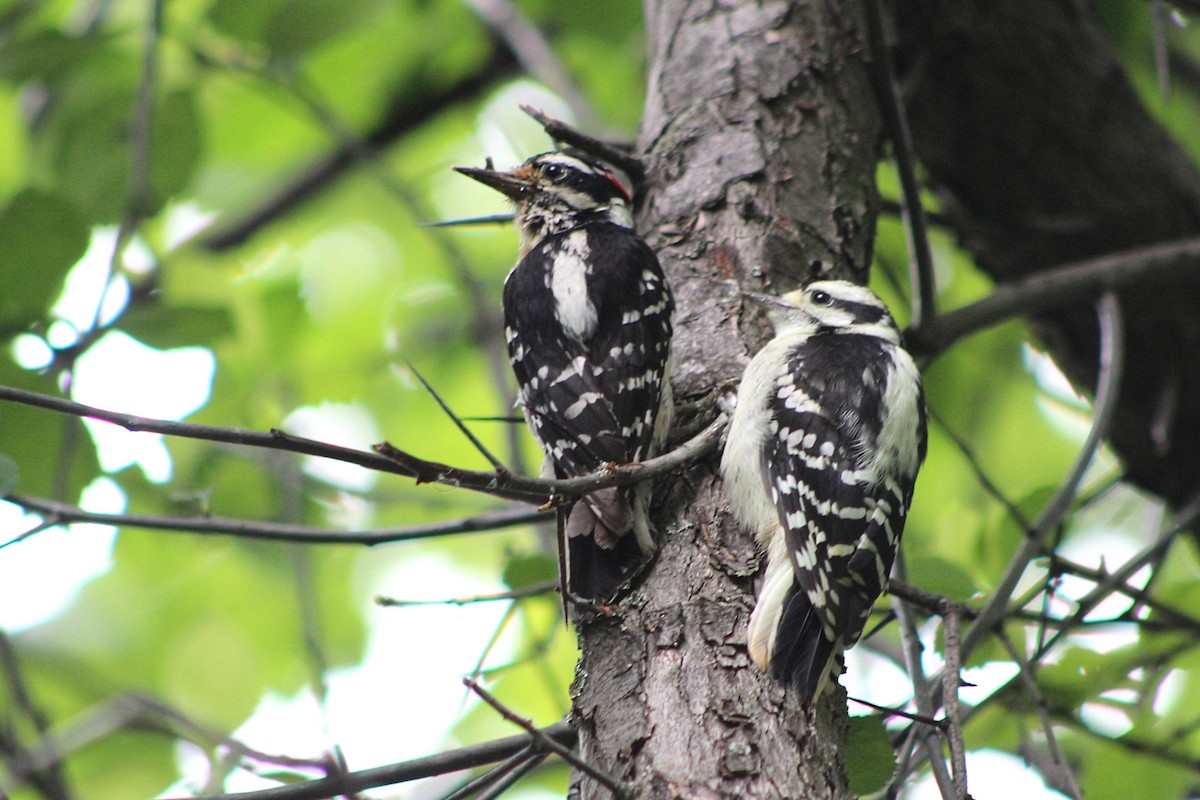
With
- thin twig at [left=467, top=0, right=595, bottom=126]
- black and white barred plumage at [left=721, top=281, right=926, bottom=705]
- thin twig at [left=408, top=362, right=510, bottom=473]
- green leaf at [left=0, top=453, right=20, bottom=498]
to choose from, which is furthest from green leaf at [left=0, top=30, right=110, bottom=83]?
thin twig at [left=408, top=362, right=510, bottom=473]

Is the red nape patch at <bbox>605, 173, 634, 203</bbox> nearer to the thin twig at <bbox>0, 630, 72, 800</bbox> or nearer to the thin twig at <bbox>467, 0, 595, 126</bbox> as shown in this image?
the thin twig at <bbox>467, 0, 595, 126</bbox>

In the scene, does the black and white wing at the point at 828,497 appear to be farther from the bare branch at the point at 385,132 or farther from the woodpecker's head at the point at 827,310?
the bare branch at the point at 385,132

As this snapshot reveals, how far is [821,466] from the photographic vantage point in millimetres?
2535

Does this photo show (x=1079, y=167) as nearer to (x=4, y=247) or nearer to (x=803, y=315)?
(x=803, y=315)

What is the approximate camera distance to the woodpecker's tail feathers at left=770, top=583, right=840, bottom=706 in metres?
2.00

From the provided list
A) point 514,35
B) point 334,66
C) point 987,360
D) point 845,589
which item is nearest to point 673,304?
point 845,589

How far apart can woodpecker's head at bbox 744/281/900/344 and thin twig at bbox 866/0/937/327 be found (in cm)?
15

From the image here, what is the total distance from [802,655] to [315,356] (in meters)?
4.28

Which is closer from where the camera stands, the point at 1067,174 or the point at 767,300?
the point at 767,300

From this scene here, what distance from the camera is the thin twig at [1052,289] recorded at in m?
3.15

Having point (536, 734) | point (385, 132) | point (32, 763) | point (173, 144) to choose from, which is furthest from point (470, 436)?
point (385, 132)

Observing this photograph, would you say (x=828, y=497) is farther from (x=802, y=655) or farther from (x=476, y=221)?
(x=476, y=221)

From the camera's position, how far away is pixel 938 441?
4.39 meters

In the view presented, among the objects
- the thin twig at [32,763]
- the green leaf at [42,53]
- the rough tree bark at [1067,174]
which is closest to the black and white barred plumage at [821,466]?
the rough tree bark at [1067,174]
